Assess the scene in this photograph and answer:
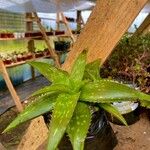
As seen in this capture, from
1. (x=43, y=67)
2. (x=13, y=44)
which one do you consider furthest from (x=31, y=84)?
(x=43, y=67)

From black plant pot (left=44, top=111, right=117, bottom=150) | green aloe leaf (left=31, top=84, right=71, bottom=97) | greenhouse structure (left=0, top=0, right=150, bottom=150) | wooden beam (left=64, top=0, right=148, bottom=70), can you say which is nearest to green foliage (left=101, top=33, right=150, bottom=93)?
greenhouse structure (left=0, top=0, right=150, bottom=150)

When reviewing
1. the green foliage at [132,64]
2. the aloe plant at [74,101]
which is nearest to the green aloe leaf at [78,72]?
the aloe plant at [74,101]

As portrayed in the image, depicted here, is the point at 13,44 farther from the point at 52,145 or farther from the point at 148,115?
the point at 52,145

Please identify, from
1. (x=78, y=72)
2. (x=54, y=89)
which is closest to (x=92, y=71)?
(x=78, y=72)

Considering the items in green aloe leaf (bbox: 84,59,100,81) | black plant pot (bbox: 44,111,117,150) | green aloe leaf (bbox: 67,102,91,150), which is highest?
green aloe leaf (bbox: 84,59,100,81)

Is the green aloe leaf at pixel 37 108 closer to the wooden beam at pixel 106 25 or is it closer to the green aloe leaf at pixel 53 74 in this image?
the green aloe leaf at pixel 53 74

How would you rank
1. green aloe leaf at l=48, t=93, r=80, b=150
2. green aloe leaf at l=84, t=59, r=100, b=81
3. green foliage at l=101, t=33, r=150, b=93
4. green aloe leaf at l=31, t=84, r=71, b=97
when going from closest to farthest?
green aloe leaf at l=48, t=93, r=80, b=150, green aloe leaf at l=31, t=84, r=71, b=97, green aloe leaf at l=84, t=59, r=100, b=81, green foliage at l=101, t=33, r=150, b=93

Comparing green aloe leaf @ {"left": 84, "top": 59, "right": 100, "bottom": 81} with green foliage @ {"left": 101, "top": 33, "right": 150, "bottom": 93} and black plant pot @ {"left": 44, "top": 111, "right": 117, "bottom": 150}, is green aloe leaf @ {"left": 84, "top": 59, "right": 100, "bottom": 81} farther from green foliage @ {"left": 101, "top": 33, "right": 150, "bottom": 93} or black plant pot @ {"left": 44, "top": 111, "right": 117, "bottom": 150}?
green foliage @ {"left": 101, "top": 33, "right": 150, "bottom": 93}
